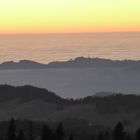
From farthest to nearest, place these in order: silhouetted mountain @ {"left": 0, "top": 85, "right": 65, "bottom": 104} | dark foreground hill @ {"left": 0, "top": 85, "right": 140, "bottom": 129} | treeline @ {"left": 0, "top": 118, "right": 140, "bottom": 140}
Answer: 1. silhouetted mountain @ {"left": 0, "top": 85, "right": 65, "bottom": 104}
2. dark foreground hill @ {"left": 0, "top": 85, "right": 140, "bottom": 129}
3. treeline @ {"left": 0, "top": 118, "right": 140, "bottom": 140}

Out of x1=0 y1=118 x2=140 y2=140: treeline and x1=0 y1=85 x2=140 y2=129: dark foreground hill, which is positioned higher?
x1=0 y1=118 x2=140 y2=140: treeline

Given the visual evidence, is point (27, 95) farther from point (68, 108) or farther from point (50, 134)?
point (50, 134)

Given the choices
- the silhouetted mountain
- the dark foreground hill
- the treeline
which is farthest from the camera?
the silhouetted mountain

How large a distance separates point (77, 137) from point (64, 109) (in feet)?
118

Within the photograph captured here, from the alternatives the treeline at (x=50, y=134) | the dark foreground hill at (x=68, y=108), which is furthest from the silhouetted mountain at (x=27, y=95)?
the treeline at (x=50, y=134)

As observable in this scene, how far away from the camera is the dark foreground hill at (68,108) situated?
335 feet

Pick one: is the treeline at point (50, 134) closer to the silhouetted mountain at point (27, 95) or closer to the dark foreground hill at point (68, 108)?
the dark foreground hill at point (68, 108)

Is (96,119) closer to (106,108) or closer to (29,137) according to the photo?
(106,108)

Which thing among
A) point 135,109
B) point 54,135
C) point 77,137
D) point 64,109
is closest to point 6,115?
point 64,109

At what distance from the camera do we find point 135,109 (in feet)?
358

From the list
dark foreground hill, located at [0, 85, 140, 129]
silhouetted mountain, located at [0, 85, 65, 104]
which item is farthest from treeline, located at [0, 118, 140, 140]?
silhouetted mountain, located at [0, 85, 65, 104]

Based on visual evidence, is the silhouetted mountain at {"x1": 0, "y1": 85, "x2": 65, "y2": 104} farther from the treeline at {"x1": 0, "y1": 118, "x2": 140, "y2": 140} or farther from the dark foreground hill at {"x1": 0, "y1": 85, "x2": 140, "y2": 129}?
the treeline at {"x1": 0, "y1": 118, "x2": 140, "y2": 140}

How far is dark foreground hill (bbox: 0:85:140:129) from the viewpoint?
102125mm

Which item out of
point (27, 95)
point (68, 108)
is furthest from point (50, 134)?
point (27, 95)
